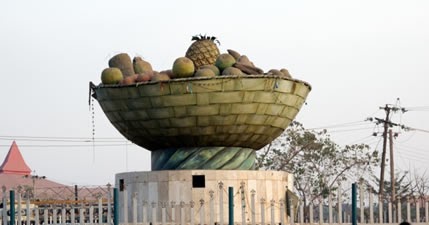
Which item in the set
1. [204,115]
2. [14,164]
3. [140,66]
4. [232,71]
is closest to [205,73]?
[232,71]

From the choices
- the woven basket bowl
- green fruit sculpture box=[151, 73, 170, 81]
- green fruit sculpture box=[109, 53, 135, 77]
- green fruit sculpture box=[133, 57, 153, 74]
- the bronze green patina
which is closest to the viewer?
the woven basket bowl

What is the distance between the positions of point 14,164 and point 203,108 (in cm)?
7844

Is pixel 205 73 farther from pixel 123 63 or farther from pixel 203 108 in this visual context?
pixel 123 63

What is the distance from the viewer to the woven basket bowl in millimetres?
22359

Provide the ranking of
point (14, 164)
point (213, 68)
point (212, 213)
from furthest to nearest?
point (14, 164)
point (213, 68)
point (212, 213)

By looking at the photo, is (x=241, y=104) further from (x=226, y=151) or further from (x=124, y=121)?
(x=124, y=121)

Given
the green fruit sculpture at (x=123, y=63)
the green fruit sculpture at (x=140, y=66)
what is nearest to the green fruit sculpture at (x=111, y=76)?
the green fruit sculpture at (x=123, y=63)

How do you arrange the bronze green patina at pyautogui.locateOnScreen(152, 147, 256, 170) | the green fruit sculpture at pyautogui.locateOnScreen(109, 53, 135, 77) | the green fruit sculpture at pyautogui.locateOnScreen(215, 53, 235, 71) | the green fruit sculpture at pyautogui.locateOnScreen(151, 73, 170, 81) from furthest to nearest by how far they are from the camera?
the green fruit sculpture at pyautogui.locateOnScreen(109, 53, 135, 77), the bronze green patina at pyautogui.locateOnScreen(152, 147, 256, 170), the green fruit sculpture at pyautogui.locateOnScreen(215, 53, 235, 71), the green fruit sculpture at pyautogui.locateOnScreen(151, 73, 170, 81)

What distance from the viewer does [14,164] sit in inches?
3851

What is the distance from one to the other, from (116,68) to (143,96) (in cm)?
148

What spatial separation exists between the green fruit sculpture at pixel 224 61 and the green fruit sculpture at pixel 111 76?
2543 millimetres

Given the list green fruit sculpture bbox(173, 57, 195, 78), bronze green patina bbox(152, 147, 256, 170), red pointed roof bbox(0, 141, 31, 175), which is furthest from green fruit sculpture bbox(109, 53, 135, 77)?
red pointed roof bbox(0, 141, 31, 175)

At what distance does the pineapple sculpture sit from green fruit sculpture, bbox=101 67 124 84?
6.26 feet

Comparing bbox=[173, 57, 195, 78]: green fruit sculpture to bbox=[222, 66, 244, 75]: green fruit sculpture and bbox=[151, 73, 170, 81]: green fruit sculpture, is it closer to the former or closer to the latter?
bbox=[151, 73, 170, 81]: green fruit sculpture
